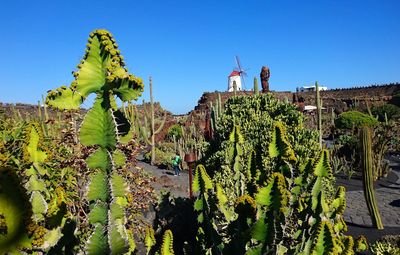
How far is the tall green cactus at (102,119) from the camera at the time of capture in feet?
5.91

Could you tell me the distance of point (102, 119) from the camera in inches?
72.2

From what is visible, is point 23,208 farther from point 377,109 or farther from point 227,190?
point 377,109

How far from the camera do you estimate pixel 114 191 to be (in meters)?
1.88

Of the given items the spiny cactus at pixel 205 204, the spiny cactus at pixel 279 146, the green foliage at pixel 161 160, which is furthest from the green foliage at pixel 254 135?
the green foliage at pixel 161 160

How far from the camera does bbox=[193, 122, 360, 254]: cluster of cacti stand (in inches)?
103

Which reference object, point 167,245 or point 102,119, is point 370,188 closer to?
point 167,245

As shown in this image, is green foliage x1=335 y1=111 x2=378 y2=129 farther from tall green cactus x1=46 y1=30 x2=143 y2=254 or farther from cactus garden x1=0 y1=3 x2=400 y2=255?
tall green cactus x1=46 y1=30 x2=143 y2=254

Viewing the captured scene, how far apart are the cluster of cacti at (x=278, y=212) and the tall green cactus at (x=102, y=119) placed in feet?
3.76

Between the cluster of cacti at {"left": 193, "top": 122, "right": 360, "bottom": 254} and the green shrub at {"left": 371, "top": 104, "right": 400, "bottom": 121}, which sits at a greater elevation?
the green shrub at {"left": 371, "top": 104, "right": 400, "bottom": 121}

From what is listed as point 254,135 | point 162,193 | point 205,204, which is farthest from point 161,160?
point 205,204

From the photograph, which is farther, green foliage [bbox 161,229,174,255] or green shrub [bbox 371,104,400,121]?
green shrub [bbox 371,104,400,121]

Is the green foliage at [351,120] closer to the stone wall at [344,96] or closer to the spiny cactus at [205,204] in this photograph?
the stone wall at [344,96]

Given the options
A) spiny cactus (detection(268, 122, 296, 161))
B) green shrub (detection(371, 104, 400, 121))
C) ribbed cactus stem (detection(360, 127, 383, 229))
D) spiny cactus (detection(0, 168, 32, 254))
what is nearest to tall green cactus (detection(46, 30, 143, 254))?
spiny cactus (detection(0, 168, 32, 254))

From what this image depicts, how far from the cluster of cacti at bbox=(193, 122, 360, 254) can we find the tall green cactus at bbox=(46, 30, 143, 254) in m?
1.15
